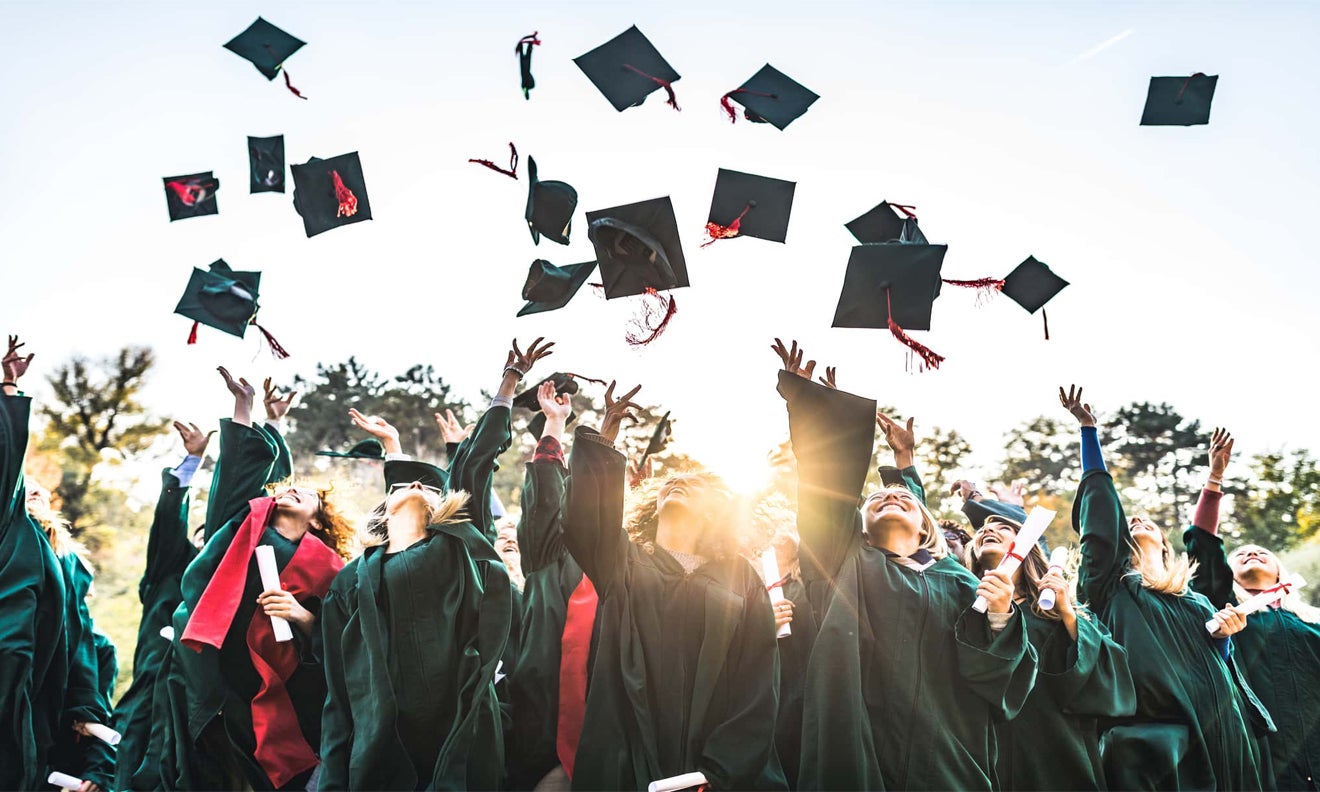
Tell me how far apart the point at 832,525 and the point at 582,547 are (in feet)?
3.32

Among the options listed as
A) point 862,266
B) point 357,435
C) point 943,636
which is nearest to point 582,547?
point 943,636

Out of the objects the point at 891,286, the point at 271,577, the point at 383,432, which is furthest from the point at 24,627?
the point at 891,286

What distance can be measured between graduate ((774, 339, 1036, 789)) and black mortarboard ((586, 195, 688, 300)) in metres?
1.24

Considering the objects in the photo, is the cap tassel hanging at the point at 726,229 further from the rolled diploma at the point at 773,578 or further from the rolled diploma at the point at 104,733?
the rolled diploma at the point at 104,733

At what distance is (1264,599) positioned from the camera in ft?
17.1

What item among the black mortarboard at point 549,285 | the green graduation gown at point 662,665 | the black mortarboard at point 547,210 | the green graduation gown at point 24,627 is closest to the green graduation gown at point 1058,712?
the green graduation gown at point 662,665

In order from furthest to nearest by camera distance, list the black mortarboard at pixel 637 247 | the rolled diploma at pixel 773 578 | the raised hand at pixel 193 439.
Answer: the raised hand at pixel 193 439 → the black mortarboard at pixel 637 247 → the rolled diploma at pixel 773 578

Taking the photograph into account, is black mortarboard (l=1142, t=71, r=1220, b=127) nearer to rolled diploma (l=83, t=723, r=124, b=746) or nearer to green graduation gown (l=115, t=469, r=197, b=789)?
green graduation gown (l=115, t=469, r=197, b=789)

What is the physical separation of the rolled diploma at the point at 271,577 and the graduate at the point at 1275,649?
15.3 ft

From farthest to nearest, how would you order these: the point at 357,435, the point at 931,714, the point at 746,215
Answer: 1. the point at 357,435
2. the point at 746,215
3. the point at 931,714

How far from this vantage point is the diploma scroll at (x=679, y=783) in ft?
12.3

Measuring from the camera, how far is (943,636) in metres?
4.02

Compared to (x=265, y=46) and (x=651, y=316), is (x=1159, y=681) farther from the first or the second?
(x=265, y=46)

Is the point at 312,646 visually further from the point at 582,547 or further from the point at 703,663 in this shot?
the point at 703,663
